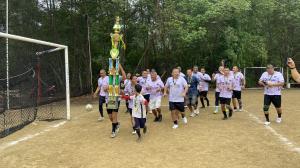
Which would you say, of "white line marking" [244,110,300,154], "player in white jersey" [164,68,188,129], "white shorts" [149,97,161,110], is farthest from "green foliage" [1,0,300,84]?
"white line marking" [244,110,300,154]

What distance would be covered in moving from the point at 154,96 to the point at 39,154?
18.3ft

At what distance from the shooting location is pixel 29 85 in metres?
17.4

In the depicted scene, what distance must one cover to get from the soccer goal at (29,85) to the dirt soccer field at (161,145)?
1.62 metres

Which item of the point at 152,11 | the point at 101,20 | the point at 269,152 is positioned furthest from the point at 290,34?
the point at 269,152

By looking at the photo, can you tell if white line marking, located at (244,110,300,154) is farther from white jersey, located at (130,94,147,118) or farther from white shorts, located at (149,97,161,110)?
white jersey, located at (130,94,147,118)

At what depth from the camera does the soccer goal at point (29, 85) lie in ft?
49.5

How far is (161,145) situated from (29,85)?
9131 mm

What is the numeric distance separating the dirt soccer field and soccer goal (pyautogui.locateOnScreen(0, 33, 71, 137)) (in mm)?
1619

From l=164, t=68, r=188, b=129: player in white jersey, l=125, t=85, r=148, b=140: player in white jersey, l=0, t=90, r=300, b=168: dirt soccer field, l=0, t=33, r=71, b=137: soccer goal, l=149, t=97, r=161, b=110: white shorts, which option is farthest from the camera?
l=0, t=33, r=71, b=137: soccer goal

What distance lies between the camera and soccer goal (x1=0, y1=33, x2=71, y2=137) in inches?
594

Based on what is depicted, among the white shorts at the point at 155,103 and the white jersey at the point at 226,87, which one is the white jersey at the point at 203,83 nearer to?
the white jersey at the point at 226,87

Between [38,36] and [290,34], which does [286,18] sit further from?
[38,36]

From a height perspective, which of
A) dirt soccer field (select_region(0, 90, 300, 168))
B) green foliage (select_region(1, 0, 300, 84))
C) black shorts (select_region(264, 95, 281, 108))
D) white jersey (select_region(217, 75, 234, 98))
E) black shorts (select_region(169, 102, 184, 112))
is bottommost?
dirt soccer field (select_region(0, 90, 300, 168))

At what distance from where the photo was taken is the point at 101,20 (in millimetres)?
27484
